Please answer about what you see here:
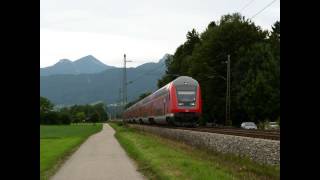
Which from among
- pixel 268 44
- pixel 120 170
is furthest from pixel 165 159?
pixel 268 44

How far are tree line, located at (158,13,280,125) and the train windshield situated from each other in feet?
62.5

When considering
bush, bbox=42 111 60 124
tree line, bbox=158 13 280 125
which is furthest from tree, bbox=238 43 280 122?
bush, bbox=42 111 60 124

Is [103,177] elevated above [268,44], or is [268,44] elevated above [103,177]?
[268,44]

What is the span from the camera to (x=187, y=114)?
39844mm

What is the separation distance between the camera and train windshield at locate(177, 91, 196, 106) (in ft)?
130

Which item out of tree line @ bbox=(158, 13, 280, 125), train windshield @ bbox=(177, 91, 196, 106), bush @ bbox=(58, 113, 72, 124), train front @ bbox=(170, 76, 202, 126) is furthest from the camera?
bush @ bbox=(58, 113, 72, 124)

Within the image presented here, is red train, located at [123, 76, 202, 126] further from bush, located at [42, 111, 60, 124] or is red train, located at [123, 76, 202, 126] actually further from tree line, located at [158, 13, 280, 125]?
bush, located at [42, 111, 60, 124]

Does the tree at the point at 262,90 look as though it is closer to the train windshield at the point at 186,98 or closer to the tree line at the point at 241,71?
the tree line at the point at 241,71

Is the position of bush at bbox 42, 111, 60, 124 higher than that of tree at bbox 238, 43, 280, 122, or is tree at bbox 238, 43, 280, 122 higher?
tree at bbox 238, 43, 280, 122

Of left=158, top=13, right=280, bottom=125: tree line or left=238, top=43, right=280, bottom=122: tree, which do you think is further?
left=158, top=13, right=280, bottom=125: tree line

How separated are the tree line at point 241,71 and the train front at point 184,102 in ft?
61.6

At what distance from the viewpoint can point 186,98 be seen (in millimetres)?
39875
